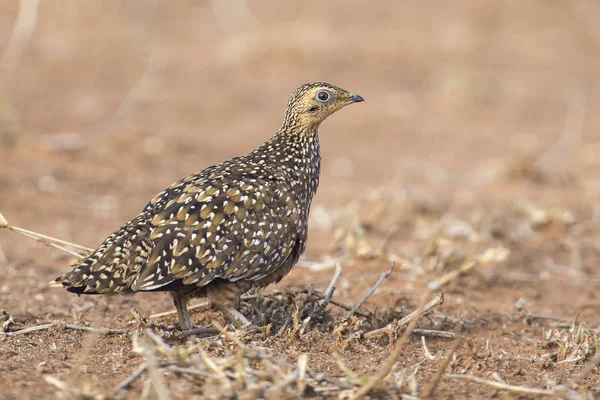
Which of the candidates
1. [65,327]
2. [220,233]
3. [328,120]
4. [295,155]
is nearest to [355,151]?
[328,120]

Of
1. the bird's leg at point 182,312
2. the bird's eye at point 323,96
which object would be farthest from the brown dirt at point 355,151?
the bird's eye at point 323,96

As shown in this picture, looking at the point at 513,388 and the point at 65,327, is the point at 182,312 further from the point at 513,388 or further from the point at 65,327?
the point at 513,388

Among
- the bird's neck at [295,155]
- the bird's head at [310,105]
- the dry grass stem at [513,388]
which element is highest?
the bird's head at [310,105]

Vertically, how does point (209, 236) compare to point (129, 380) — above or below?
above

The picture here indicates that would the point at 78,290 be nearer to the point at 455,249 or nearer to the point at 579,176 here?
the point at 455,249

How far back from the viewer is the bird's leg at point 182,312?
523cm

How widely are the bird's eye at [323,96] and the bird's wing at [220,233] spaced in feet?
3.10

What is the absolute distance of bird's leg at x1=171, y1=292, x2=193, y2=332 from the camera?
523cm

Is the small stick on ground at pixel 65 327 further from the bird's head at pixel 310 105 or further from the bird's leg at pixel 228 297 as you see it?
the bird's head at pixel 310 105

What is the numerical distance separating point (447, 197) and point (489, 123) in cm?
468

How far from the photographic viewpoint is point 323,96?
6.14 meters

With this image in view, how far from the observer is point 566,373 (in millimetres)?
5031

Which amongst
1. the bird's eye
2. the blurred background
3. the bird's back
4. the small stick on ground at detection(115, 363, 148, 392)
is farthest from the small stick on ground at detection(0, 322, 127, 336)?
the bird's eye

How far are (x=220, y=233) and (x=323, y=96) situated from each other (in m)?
1.55
